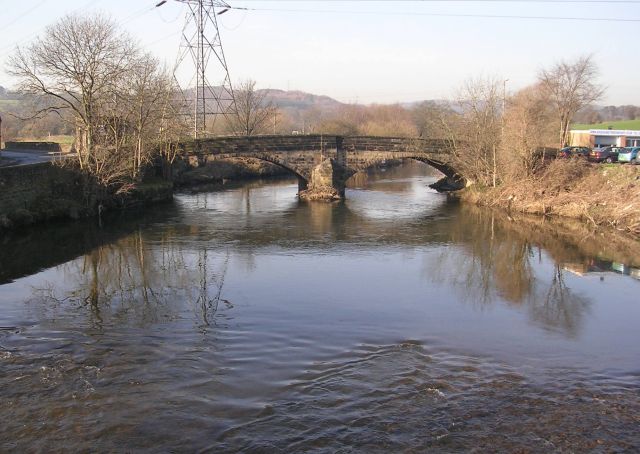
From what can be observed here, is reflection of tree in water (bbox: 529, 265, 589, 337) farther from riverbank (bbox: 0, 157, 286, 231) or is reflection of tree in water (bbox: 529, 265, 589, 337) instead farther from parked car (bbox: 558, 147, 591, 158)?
parked car (bbox: 558, 147, 591, 158)

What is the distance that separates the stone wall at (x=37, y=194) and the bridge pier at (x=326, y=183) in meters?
16.9

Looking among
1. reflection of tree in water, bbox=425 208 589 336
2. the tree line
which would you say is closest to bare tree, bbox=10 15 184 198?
the tree line

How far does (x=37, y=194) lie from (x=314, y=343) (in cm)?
2037

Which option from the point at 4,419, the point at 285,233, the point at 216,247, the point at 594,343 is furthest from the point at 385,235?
the point at 4,419

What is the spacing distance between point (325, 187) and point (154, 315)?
27.7 m

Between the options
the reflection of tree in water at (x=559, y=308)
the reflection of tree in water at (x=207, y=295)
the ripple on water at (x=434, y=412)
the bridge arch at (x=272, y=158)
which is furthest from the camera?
the bridge arch at (x=272, y=158)

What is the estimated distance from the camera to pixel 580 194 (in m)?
33.0

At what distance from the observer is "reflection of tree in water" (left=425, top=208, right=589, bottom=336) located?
16453mm

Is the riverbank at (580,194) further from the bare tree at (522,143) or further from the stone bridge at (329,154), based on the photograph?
the stone bridge at (329,154)

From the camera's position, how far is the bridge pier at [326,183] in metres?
41.5

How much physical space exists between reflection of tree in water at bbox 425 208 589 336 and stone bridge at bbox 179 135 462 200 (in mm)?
13704

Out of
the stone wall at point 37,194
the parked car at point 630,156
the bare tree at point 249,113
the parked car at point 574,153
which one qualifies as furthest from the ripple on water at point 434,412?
the bare tree at point 249,113

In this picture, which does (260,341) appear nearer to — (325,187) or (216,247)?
(216,247)

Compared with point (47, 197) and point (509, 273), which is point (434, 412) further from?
point (47, 197)
